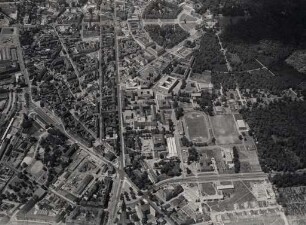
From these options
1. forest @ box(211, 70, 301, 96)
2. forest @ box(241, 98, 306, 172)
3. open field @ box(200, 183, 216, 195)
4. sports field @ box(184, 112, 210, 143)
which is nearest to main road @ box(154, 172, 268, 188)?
open field @ box(200, 183, 216, 195)

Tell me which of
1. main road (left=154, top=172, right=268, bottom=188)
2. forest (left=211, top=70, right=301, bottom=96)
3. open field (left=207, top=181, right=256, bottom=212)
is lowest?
open field (left=207, top=181, right=256, bottom=212)

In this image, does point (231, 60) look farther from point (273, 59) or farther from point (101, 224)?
point (101, 224)

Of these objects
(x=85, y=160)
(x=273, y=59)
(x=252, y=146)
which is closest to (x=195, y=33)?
(x=273, y=59)

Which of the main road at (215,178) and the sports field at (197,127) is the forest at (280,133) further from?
the sports field at (197,127)

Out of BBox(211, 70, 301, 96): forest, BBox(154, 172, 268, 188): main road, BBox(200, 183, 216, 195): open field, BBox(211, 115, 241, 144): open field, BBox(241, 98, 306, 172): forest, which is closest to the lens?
BBox(200, 183, 216, 195): open field

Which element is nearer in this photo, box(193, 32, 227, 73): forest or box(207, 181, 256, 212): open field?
box(207, 181, 256, 212): open field

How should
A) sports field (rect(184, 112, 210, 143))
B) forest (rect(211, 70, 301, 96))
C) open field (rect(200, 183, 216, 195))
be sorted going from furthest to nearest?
1. forest (rect(211, 70, 301, 96))
2. sports field (rect(184, 112, 210, 143))
3. open field (rect(200, 183, 216, 195))

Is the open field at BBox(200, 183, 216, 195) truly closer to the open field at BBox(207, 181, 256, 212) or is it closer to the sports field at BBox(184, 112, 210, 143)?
the open field at BBox(207, 181, 256, 212)
